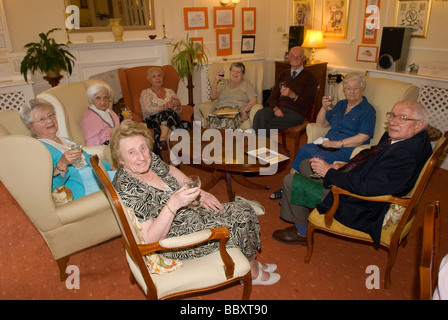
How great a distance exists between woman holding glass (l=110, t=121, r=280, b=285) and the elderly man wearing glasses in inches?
82.3

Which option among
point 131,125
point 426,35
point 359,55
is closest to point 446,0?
point 426,35

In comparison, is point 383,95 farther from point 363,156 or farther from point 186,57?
point 186,57

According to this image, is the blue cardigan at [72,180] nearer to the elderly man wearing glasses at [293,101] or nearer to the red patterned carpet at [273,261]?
the red patterned carpet at [273,261]

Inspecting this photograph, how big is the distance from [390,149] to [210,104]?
2.76 m

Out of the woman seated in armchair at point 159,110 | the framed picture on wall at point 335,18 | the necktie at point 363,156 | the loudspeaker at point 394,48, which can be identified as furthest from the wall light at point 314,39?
the necktie at point 363,156

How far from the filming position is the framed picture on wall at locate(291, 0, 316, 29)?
583 cm

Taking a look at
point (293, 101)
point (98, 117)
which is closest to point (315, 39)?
point (293, 101)

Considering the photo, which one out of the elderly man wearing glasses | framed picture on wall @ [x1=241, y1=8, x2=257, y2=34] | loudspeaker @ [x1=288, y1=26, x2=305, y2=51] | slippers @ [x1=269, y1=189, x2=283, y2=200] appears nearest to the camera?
slippers @ [x1=269, y1=189, x2=283, y2=200]

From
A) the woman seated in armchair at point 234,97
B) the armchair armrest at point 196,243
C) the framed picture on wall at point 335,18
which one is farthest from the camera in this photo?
the framed picture on wall at point 335,18

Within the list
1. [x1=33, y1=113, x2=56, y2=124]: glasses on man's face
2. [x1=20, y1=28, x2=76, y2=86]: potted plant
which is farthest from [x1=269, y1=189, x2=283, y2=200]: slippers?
[x1=20, y1=28, x2=76, y2=86]: potted plant

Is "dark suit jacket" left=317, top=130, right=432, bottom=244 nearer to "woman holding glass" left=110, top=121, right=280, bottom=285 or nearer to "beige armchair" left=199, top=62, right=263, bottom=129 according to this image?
"woman holding glass" left=110, top=121, right=280, bottom=285

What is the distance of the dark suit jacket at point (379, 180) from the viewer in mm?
2115

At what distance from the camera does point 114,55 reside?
17.3 ft

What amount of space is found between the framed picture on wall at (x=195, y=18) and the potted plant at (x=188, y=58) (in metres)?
0.25
